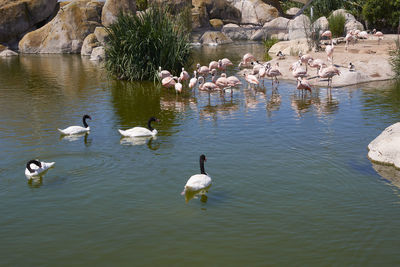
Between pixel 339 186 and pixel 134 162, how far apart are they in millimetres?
4756

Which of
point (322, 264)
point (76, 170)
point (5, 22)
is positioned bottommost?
point (322, 264)

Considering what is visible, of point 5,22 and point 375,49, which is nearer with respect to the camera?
point 375,49

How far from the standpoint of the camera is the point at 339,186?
951cm

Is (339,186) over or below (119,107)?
below

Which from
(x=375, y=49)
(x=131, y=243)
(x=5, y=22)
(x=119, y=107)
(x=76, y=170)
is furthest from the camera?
(x=5, y=22)

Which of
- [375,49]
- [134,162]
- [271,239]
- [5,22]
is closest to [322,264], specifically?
[271,239]

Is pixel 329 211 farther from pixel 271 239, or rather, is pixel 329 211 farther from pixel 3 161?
pixel 3 161

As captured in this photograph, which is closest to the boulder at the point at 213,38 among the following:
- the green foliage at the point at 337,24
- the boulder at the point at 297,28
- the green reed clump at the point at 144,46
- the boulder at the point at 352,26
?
the boulder at the point at 297,28

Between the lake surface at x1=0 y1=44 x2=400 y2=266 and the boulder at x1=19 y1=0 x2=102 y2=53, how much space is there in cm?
2769

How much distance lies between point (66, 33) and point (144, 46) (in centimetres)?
2404

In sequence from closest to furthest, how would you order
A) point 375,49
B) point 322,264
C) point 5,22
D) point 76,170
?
point 322,264
point 76,170
point 375,49
point 5,22

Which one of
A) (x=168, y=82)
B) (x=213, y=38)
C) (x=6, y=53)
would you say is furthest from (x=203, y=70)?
(x=6, y=53)

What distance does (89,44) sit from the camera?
40625 mm

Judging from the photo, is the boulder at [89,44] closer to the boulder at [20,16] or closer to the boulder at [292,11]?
the boulder at [20,16]
